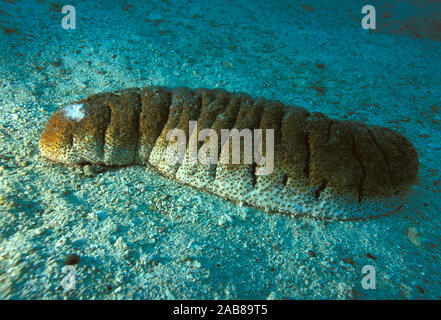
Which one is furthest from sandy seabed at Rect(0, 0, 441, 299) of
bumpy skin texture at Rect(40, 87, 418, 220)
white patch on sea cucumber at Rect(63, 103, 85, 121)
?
white patch on sea cucumber at Rect(63, 103, 85, 121)

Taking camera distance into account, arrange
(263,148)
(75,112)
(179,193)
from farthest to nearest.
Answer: (75,112)
(179,193)
(263,148)

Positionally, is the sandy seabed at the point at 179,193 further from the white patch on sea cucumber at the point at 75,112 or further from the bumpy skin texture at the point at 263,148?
the white patch on sea cucumber at the point at 75,112

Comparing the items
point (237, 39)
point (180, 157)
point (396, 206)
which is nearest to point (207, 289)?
point (180, 157)

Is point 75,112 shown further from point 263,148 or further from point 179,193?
point 263,148

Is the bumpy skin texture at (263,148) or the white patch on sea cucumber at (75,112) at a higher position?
the white patch on sea cucumber at (75,112)

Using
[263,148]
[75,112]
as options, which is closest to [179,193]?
[263,148]

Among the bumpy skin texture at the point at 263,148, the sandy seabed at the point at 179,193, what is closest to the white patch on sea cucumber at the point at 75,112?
the bumpy skin texture at the point at 263,148

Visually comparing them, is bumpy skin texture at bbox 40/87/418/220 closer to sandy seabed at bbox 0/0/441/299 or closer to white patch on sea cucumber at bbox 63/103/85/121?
white patch on sea cucumber at bbox 63/103/85/121
